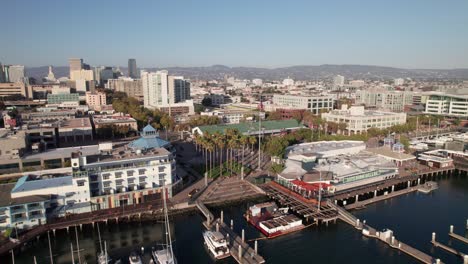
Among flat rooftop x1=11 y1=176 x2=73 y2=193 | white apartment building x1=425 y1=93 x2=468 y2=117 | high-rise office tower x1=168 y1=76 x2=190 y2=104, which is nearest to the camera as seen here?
flat rooftop x1=11 y1=176 x2=73 y2=193

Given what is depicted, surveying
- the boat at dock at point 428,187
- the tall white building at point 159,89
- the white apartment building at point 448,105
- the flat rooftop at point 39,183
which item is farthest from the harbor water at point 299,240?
the tall white building at point 159,89

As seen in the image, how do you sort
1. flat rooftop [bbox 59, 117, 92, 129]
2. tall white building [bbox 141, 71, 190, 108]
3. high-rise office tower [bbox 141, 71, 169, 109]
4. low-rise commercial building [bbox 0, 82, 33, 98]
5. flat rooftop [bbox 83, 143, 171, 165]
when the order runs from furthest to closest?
low-rise commercial building [bbox 0, 82, 33, 98]
tall white building [bbox 141, 71, 190, 108]
high-rise office tower [bbox 141, 71, 169, 109]
flat rooftop [bbox 59, 117, 92, 129]
flat rooftop [bbox 83, 143, 171, 165]

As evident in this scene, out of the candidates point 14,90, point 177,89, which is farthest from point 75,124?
point 14,90

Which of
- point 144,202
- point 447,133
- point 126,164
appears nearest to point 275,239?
point 144,202

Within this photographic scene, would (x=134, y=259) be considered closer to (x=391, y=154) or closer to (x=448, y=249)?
(x=448, y=249)

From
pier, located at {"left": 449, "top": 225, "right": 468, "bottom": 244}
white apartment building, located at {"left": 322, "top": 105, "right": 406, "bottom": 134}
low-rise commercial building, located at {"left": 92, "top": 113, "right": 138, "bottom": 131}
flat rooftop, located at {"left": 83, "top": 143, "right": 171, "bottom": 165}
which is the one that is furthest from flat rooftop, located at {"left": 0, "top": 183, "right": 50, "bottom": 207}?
white apartment building, located at {"left": 322, "top": 105, "right": 406, "bottom": 134}

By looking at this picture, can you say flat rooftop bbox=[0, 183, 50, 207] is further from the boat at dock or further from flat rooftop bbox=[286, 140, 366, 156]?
the boat at dock

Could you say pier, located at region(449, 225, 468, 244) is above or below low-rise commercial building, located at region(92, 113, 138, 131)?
below

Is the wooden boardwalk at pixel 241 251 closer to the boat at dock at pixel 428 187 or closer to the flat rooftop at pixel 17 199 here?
the flat rooftop at pixel 17 199
